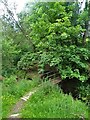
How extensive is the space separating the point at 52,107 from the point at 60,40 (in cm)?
190

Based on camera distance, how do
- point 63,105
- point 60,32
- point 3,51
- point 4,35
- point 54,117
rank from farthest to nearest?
point 4,35 < point 3,51 < point 60,32 < point 63,105 < point 54,117

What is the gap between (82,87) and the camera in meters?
5.54

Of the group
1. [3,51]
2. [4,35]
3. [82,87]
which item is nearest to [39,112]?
[82,87]

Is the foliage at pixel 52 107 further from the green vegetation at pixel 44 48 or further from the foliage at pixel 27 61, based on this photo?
the foliage at pixel 27 61

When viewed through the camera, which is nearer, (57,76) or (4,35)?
(57,76)

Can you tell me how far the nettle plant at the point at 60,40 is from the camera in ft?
17.5

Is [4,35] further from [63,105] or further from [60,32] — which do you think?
[63,105]

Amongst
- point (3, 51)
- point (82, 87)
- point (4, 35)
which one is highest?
point (4, 35)

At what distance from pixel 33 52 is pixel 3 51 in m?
0.75

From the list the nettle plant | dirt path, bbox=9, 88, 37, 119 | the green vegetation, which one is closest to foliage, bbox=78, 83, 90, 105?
the green vegetation

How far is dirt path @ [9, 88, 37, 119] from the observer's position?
371 centimetres

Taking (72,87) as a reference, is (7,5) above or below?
above

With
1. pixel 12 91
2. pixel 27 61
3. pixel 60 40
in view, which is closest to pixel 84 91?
pixel 60 40

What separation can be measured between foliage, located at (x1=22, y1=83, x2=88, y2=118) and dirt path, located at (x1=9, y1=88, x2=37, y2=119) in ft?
0.27
